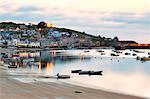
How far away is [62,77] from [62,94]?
848 inches

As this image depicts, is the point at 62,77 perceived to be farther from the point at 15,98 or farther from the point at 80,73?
the point at 15,98

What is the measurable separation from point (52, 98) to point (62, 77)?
24.6m

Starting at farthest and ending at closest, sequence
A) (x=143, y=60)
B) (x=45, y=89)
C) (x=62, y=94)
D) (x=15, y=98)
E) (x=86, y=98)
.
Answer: (x=143, y=60) < (x=45, y=89) < (x=62, y=94) < (x=86, y=98) < (x=15, y=98)

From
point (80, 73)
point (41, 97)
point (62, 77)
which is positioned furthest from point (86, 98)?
point (80, 73)

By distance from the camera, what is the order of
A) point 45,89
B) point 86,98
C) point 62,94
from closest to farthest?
point 86,98 → point 62,94 → point 45,89

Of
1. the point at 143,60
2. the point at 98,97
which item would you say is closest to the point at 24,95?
the point at 98,97

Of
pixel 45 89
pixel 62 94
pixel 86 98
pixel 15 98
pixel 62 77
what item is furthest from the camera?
pixel 62 77

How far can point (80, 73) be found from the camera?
6862 cm

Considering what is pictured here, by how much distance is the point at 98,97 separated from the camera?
33281mm

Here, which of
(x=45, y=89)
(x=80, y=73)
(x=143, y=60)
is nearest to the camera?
(x=45, y=89)

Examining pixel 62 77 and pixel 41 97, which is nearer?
pixel 41 97

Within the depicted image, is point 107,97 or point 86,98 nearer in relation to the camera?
point 86,98

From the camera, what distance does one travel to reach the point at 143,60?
150625 mm

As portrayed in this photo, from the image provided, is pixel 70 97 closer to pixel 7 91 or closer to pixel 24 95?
pixel 24 95
